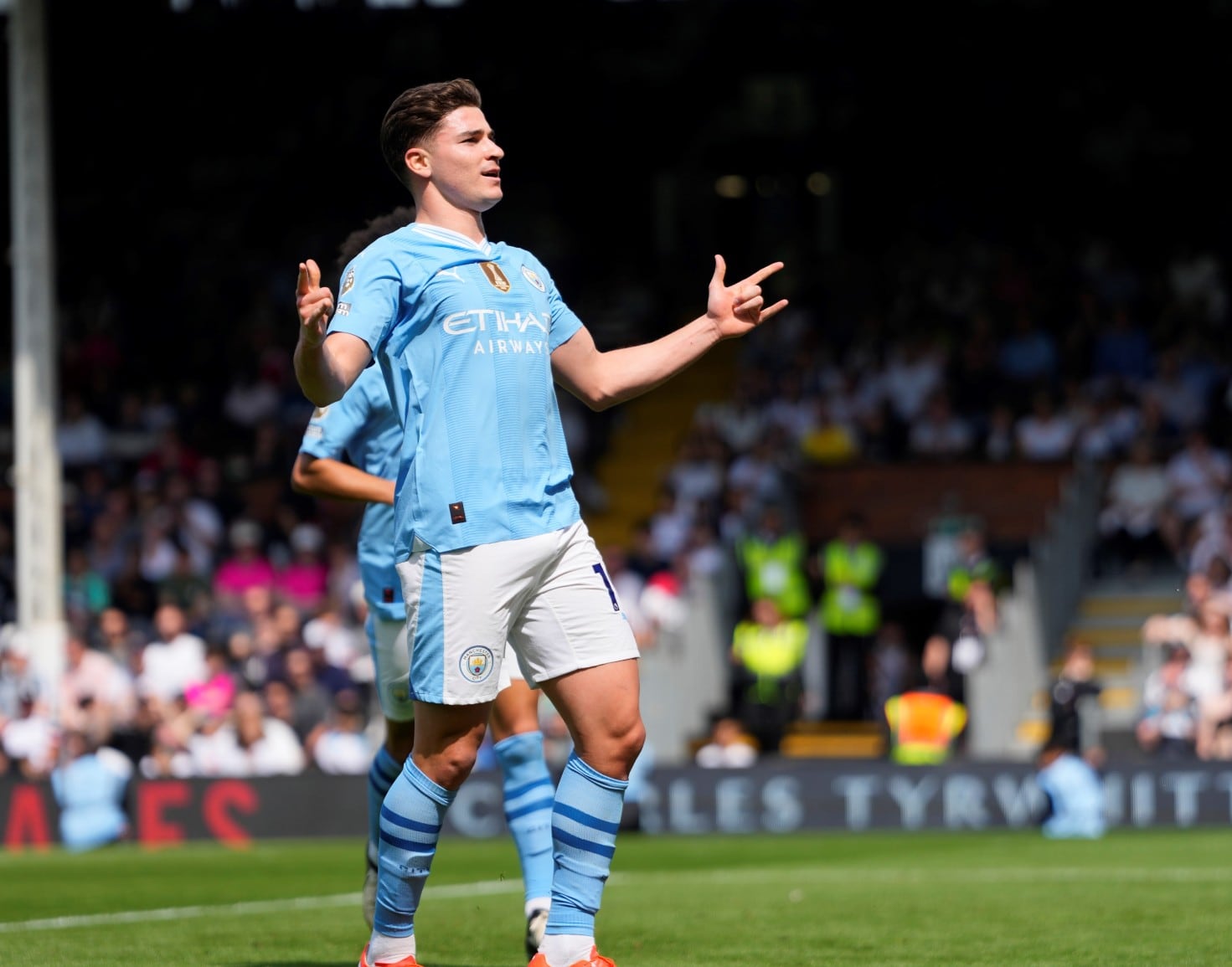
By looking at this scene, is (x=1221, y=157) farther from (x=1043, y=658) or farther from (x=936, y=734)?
(x=936, y=734)

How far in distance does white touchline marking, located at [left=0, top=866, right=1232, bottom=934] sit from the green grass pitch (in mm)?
20

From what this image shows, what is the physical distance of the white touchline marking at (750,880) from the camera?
338 inches

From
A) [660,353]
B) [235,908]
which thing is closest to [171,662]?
[235,908]

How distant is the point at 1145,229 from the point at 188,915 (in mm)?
18643

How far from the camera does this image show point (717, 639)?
19406mm

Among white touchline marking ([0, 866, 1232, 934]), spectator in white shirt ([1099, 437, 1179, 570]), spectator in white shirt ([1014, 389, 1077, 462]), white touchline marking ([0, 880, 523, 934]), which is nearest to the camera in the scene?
white touchline marking ([0, 880, 523, 934])

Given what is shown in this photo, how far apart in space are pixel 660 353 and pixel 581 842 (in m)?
1.35

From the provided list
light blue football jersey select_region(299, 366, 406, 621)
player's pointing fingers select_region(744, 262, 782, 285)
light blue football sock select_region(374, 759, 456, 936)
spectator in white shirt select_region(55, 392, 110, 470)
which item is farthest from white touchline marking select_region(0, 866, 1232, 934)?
spectator in white shirt select_region(55, 392, 110, 470)

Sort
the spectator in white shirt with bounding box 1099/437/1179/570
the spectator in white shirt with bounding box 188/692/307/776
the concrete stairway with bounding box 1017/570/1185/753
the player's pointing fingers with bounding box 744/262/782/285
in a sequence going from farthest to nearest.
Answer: the spectator in white shirt with bounding box 1099/437/1179/570 < the concrete stairway with bounding box 1017/570/1185/753 < the spectator in white shirt with bounding box 188/692/307/776 < the player's pointing fingers with bounding box 744/262/782/285

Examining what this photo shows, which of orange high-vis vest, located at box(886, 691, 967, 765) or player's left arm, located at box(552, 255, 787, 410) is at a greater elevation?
player's left arm, located at box(552, 255, 787, 410)

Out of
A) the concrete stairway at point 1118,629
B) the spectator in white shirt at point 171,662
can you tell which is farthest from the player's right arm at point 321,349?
the concrete stairway at point 1118,629

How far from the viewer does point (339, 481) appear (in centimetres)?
738

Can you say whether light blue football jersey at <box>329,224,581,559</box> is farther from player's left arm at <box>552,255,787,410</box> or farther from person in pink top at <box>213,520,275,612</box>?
person in pink top at <box>213,520,275,612</box>

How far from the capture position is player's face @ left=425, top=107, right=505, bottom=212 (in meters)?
5.92
